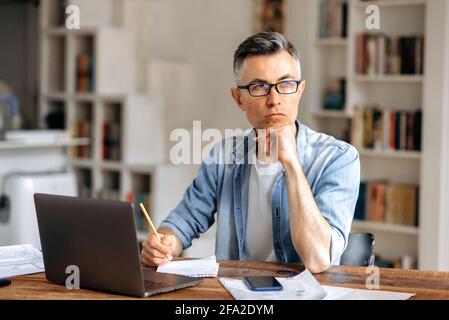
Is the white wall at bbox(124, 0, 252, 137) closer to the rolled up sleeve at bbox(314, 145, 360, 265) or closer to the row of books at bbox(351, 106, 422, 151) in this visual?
the row of books at bbox(351, 106, 422, 151)

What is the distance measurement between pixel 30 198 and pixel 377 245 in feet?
6.70

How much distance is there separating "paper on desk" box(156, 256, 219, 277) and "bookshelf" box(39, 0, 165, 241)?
272 centimetres

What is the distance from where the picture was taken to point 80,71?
4.84m

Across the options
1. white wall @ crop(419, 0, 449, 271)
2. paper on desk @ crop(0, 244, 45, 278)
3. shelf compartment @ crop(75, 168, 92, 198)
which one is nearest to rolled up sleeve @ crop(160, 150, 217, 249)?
paper on desk @ crop(0, 244, 45, 278)

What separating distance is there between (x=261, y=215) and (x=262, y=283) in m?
0.53

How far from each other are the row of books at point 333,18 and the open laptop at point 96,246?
285cm

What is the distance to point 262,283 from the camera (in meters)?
→ 1.53

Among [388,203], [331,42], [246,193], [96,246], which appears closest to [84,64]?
[331,42]

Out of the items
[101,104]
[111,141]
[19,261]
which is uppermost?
[101,104]

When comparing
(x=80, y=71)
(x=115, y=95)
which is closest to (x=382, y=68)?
(x=115, y=95)

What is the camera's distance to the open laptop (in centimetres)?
144

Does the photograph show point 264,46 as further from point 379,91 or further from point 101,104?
point 101,104

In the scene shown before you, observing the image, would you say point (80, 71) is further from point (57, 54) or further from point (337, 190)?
point (337, 190)

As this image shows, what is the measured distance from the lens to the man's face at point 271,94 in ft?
6.40
